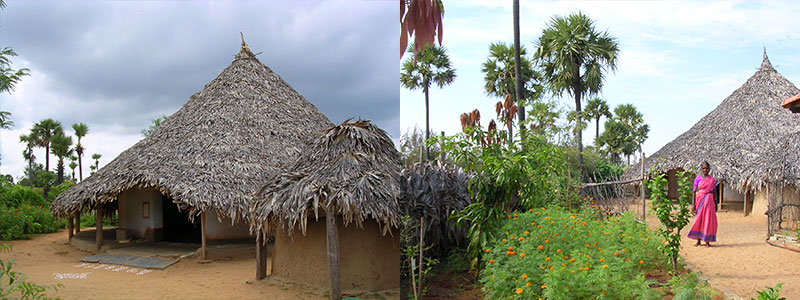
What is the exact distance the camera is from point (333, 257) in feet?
15.8

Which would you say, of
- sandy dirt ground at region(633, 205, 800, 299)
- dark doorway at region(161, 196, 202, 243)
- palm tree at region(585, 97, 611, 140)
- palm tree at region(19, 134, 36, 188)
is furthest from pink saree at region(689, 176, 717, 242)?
palm tree at region(585, 97, 611, 140)

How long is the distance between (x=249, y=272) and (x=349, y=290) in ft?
6.62

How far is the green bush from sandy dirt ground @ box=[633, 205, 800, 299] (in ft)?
1.99

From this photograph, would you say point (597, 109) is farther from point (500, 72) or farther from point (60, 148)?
point (60, 148)

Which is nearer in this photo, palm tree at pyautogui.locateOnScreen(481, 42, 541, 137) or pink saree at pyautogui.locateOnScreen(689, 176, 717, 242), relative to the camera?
pink saree at pyautogui.locateOnScreen(689, 176, 717, 242)

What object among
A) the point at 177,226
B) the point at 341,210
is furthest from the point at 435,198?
the point at 177,226

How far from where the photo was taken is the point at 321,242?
5461 mm

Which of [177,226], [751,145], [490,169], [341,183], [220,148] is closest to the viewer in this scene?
[490,169]

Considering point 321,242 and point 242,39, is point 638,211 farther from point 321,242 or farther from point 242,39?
point 242,39

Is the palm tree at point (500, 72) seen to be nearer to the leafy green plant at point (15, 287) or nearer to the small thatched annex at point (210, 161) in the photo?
the small thatched annex at point (210, 161)

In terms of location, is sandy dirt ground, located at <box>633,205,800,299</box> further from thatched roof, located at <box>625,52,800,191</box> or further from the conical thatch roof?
the conical thatch roof

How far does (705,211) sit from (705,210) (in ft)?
0.05

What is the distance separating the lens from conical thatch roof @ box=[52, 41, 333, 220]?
7.60m

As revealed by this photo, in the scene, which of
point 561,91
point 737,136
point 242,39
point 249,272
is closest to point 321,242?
point 249,272
